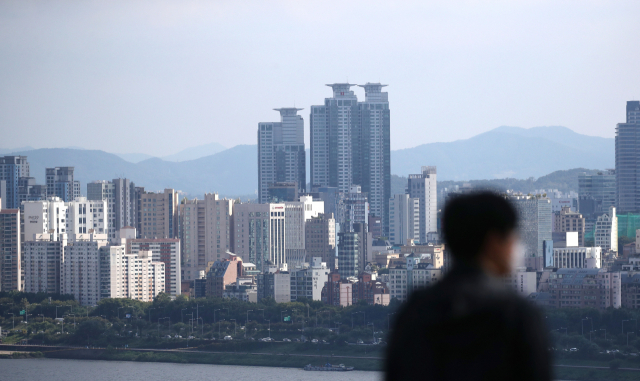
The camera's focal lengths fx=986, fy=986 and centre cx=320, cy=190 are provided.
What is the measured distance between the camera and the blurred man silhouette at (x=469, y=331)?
0.56 m

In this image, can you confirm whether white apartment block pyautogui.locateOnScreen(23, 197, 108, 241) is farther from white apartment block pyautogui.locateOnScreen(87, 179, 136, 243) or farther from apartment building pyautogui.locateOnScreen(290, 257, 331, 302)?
apartment building pyautogui.locateOnScreen(290, 257, 331, 302)

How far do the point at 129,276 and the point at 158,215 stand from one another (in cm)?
535

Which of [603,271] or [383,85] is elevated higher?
[383,85]

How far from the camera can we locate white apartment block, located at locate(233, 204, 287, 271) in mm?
17812

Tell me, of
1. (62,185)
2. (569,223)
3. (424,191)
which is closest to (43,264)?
(569,223)

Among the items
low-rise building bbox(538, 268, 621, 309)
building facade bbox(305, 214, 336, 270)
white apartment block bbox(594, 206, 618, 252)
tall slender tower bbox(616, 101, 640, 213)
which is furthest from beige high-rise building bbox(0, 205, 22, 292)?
tall slender tower bbox(616, 101, 640, 213)

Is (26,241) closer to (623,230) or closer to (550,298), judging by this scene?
(550,298)

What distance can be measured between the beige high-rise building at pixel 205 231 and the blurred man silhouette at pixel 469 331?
17.0m

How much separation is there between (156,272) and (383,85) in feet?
54.0

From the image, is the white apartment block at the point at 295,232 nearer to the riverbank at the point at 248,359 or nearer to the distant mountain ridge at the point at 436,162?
the riverbank at the point at 248,359

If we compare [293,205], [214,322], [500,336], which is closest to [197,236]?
[293,205]

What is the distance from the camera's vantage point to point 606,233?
55.4 feet

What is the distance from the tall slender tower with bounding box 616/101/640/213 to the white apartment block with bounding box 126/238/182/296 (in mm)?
12393

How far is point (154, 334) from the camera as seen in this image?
34.0ft
